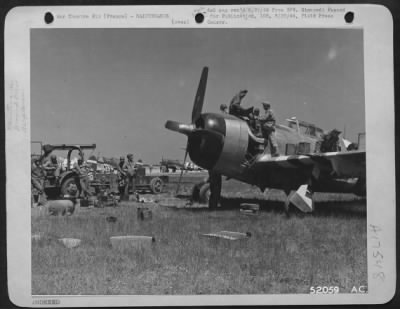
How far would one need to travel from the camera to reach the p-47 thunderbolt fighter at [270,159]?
2.35m

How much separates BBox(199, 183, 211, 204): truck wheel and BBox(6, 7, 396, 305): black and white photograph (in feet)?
0.22

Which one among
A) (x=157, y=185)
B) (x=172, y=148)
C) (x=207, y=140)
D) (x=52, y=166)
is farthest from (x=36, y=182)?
(x=207, y=140)

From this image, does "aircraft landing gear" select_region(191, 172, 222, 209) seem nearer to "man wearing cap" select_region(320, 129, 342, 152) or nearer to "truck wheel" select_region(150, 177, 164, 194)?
"truck wheel" select_region(150, 177, 164, 194)

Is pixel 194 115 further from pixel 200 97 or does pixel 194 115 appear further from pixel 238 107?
pixel 238 107

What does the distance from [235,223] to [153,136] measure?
0.70 metres

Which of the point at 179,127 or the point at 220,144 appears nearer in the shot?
the point at 179,127

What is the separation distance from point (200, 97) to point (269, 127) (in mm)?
485

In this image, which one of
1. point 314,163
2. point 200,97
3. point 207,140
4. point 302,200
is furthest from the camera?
point 207,140

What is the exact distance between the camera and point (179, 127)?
2.38 m

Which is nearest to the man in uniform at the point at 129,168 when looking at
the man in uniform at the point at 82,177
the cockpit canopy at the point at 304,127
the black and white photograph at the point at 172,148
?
the black and white photograph at the point at 172,148

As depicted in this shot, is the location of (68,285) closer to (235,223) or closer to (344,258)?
(235,223)

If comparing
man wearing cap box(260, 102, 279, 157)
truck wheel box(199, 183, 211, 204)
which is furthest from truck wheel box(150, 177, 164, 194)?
man wearing cap box(260, 102, 279, 157)

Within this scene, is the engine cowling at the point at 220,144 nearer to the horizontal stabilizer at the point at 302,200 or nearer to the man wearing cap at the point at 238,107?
the man wearing cap at the point at 238,107

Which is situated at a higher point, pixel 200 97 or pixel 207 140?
pixel 200 97
